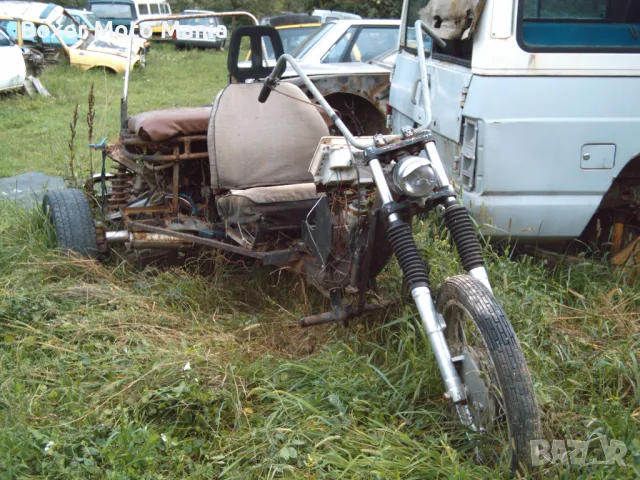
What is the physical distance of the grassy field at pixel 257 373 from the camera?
8.95 feet

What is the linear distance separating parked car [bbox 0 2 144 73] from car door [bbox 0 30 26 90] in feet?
10.6

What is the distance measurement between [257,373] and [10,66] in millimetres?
11361

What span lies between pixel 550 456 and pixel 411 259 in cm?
87

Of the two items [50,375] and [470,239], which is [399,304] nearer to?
[470,239]

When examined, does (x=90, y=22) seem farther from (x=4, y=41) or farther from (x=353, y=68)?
(x=353, y=68)

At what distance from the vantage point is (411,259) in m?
2.86

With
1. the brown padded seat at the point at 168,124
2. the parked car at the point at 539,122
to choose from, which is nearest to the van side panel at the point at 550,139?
the parked car at the point at 539,122

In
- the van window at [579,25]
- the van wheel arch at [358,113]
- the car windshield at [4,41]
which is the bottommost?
the van wheel arch at [358,113]

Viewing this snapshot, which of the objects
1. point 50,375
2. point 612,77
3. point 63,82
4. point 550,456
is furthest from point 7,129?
point 550,456

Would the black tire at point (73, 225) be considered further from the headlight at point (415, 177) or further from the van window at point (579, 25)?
the van window at point (579, 25)

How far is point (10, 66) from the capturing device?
1284cm

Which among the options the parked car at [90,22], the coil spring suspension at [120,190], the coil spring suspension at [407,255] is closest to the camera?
the coil spring suspension at [407,255]

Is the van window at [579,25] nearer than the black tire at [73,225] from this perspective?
Yes

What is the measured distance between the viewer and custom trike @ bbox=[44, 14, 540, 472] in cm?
269
